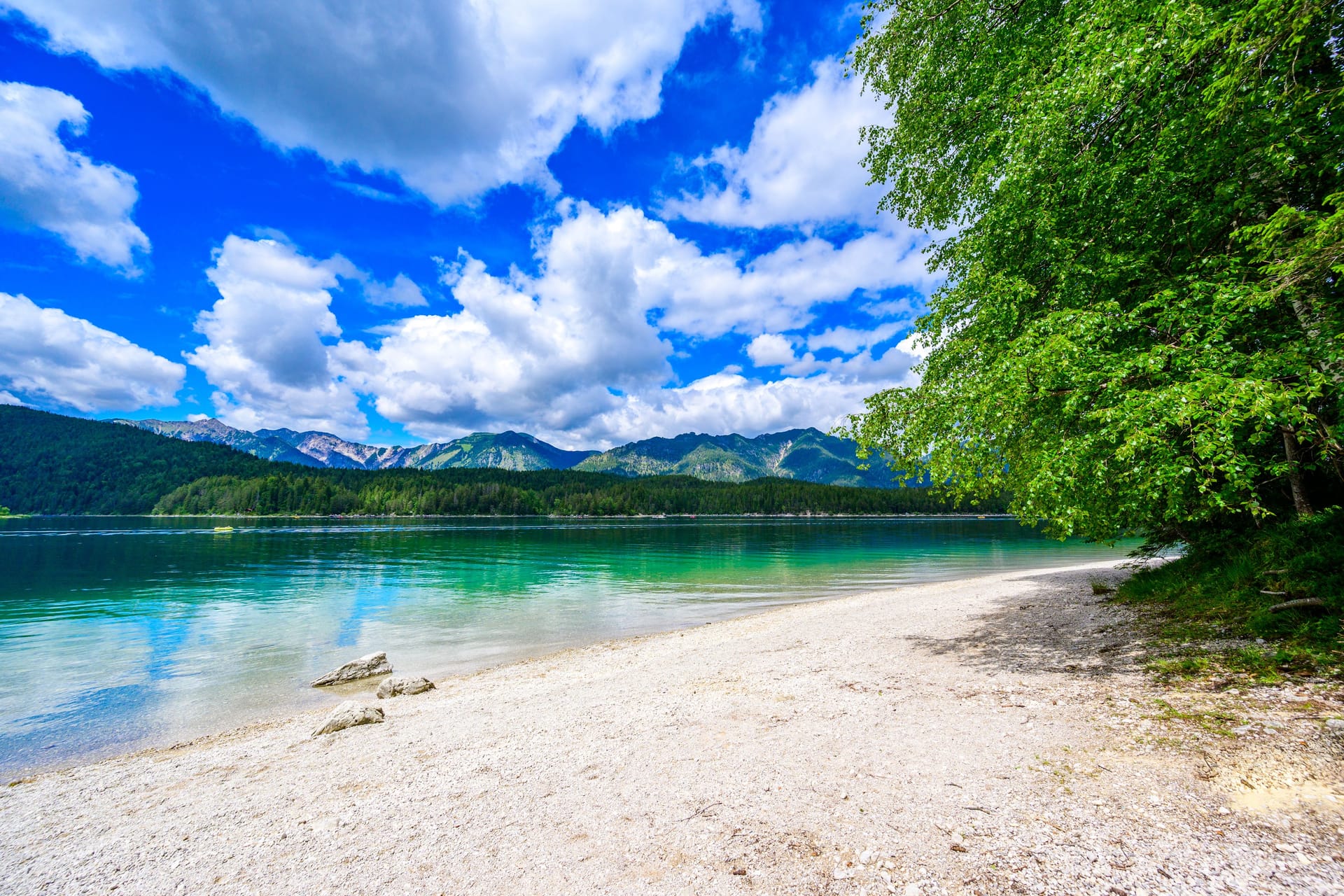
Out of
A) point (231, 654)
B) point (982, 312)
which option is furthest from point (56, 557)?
point (982, 312)

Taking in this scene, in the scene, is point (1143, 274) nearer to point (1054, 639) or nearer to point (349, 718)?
point (1054, 639)

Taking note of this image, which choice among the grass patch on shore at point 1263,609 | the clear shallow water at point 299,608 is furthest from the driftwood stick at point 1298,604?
the clear shallow water at point 299,608

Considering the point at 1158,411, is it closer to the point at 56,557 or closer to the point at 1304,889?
the point at 1304,889

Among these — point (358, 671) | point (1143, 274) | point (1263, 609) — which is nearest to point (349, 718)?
point (358, 671)

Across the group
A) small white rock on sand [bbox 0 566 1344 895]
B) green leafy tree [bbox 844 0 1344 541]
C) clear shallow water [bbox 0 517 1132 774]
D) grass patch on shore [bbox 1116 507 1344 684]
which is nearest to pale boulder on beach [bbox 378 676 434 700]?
clear shallow water [bbox 0 517 1132 774]

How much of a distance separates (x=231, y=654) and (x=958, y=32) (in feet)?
105

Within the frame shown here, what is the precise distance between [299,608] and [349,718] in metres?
24.8

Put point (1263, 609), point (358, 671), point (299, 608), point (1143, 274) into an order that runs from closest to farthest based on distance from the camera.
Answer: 1. point (1143, 274)
2. point (1263, 609)
3. point (358, 671)
4. point (299, 608)

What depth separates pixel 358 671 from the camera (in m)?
18.0

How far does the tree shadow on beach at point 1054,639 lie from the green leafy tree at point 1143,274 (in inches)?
112

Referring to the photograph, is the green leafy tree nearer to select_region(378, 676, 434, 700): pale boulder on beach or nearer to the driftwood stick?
the driftwood stick

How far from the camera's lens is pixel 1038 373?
8727mm

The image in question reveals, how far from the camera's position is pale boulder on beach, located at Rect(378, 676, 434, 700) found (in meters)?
15.9

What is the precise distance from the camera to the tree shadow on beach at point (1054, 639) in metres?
11.3
